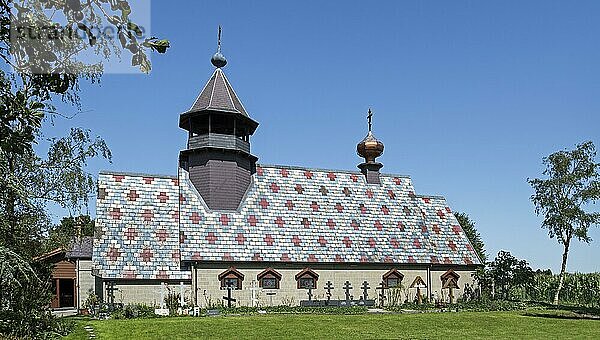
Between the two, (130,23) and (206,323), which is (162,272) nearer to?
(206,323)

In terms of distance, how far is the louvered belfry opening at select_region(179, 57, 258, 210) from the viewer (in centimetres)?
3306

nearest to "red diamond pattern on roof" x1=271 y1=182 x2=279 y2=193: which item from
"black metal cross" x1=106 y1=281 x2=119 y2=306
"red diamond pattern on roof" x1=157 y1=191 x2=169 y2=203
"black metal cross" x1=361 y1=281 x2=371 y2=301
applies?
"red diamond pattern on roof" x1=157 y1=191 x2=169 y2=203

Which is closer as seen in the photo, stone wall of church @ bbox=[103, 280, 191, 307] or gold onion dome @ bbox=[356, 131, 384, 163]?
stone wall of church @ bbox=[103, 280, 191, 307]

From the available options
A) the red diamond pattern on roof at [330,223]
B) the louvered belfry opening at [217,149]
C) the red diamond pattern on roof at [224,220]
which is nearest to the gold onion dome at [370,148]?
the red diamond pattern on roof at [330,223]

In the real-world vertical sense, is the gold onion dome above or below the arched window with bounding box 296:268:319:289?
above

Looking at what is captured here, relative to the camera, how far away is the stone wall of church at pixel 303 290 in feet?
98.6

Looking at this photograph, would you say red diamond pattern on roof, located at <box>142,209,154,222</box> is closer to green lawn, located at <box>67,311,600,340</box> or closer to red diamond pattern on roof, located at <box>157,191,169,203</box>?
red diamond pattern on roof, located at <box>157,191,169,203</box>

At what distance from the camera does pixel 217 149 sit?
32875mm

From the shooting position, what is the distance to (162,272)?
98.0 feet

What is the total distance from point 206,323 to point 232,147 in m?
12.2

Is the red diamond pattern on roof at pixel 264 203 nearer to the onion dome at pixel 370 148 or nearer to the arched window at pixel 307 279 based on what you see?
the arched window at pixel 307 279

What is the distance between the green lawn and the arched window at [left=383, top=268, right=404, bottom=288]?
608 cm

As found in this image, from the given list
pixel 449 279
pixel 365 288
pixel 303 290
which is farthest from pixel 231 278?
pixel 449 279

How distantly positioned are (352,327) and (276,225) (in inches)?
459
